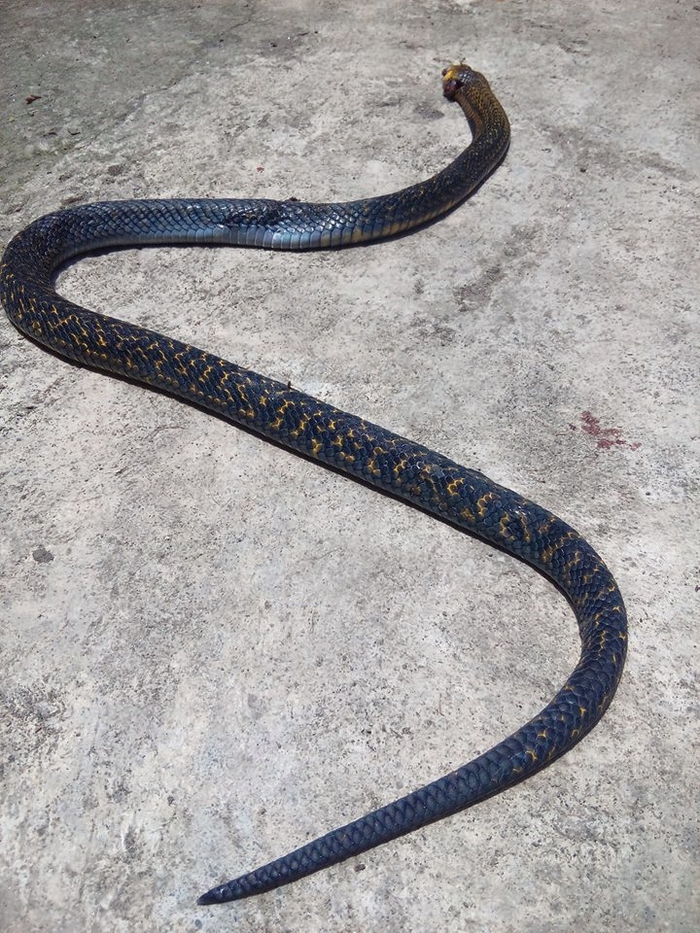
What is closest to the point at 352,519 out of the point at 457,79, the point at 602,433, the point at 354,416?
the point at 354,416

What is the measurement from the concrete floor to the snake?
0.09m

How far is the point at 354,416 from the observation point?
4.04 meters

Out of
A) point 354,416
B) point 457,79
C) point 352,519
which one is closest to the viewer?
point 352,519

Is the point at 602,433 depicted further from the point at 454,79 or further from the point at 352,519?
the point at 454,79

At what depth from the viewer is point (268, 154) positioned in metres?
5.87

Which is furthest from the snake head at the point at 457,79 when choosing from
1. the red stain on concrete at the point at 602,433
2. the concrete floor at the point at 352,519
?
the red stain on concrete at the point at 602,433

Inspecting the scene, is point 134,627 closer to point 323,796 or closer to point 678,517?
point 323,796

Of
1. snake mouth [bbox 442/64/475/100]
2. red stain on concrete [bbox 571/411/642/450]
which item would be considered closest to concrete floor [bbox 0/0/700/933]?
red stain on concrete [bbox 571/411/642/450]

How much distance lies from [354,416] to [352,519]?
483 millimetres

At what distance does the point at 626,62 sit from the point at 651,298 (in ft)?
8.68

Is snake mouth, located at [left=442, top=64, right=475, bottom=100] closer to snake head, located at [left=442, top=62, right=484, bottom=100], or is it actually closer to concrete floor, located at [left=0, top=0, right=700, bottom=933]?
snake head, located at [left=442, top=62, right=484, bottom=100]

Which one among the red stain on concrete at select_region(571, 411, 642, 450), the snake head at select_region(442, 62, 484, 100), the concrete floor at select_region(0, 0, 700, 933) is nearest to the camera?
the concrete floor at select_region(0, 0, 700, 933)

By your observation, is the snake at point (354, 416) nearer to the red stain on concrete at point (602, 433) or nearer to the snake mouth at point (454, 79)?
the snake mouth at point (454, 79)

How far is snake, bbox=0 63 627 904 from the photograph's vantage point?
9.44ft
